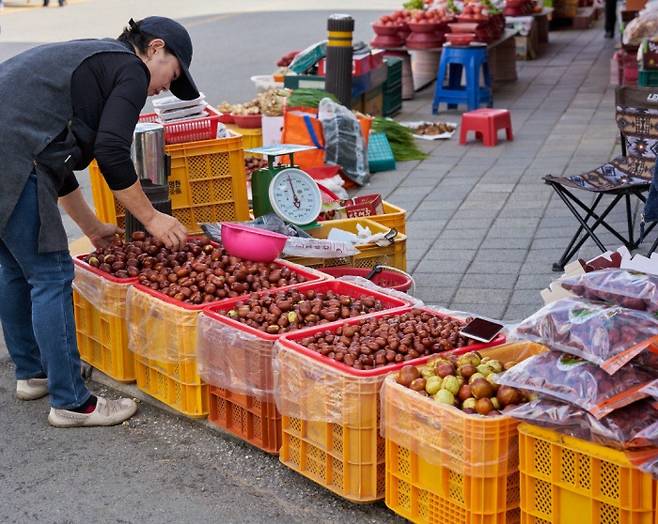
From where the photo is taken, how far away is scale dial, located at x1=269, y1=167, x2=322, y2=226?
20.2 ft

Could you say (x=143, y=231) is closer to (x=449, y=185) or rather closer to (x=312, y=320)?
(x=312, y=320)

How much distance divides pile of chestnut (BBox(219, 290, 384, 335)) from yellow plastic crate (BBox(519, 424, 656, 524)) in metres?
1.30

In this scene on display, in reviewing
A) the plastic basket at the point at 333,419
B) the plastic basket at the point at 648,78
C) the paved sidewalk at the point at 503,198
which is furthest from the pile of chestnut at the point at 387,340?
the plastic basket at the point at 648,78

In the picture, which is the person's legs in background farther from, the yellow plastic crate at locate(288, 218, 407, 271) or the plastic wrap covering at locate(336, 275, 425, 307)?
the plastic wrap covering at locate(336, 275, 425, 307)

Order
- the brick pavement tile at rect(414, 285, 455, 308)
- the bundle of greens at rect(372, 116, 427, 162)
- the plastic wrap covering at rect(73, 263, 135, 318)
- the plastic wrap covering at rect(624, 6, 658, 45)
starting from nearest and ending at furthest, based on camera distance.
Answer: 1. the plastic wrap covering at rect(73, 263, 135, 318)
2. the brick pavement tile at rect(414, 285, 455, 308)
3. the bundle of greens at rect(372, 116, 427, 162)
4. the plastic wrap covering at rect(624, 6, 658, 45)

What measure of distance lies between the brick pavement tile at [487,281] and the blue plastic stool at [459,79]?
6.11 meters

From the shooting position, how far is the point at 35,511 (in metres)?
4.32

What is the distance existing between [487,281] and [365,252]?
1.02 meters

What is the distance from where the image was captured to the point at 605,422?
3412mm

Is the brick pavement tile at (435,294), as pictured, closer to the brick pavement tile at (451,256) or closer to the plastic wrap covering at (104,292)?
the brick pavement tile at (451,256)

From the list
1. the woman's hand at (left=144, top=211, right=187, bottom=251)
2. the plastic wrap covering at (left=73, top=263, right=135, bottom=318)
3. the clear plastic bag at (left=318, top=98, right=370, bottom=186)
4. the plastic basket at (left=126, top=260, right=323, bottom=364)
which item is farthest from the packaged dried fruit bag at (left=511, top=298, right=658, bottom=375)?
the clear plastic bag at (left=318, top=98, right=370, bottom=186)

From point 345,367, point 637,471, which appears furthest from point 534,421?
point 345,367

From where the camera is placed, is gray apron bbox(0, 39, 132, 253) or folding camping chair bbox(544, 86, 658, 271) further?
folding camping chair bbox(544, 86, 658, 271)

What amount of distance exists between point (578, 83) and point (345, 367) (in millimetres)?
11474
